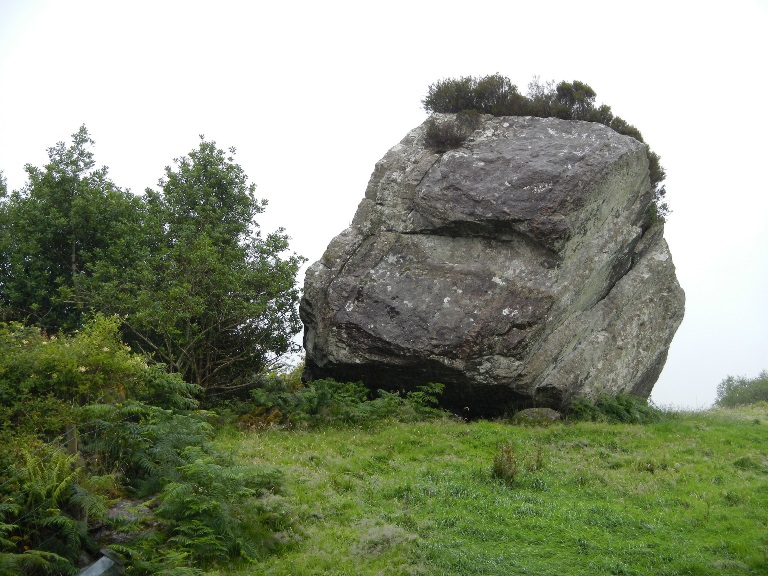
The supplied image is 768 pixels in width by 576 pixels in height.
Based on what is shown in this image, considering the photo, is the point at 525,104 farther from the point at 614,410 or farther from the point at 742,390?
the point at 742,390

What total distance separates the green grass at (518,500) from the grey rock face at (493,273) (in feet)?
6.27

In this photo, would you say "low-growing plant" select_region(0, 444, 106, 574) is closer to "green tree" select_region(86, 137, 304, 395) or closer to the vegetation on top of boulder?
"green tree" select_region(86, 137, 304, 395)

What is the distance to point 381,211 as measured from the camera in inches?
886

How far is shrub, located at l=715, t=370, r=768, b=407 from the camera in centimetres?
3950

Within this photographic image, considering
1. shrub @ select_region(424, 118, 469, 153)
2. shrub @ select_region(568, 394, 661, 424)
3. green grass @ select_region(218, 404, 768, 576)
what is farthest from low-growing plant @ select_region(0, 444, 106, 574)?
shrub @ select_region(424, 118, 469, 153)

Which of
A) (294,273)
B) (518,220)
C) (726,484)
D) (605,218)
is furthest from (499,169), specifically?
(726,484)

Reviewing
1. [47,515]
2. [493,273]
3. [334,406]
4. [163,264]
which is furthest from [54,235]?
[47,515]

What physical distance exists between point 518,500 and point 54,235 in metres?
19.4

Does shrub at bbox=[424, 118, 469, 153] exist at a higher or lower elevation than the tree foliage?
higher

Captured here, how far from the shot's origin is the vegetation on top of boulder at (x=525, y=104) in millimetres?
23406

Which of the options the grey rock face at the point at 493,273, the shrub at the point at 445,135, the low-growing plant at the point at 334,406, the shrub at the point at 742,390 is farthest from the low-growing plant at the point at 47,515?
the shrub at the point at 742,390

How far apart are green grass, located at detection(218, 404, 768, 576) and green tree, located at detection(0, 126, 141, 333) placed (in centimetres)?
1109

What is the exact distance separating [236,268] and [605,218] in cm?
1117

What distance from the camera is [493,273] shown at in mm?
20594
